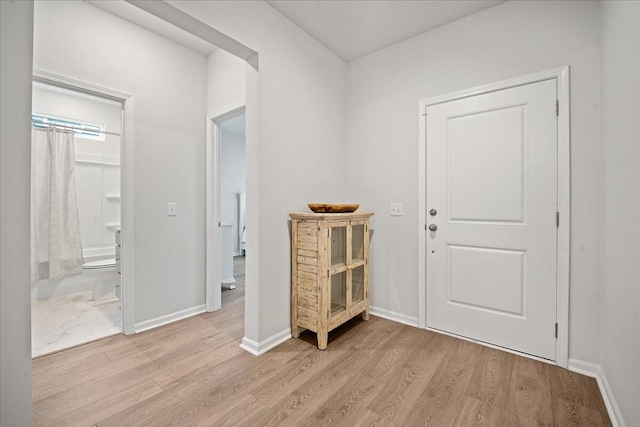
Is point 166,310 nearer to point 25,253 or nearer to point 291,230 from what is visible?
point 291,230

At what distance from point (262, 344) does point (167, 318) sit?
1.14 m

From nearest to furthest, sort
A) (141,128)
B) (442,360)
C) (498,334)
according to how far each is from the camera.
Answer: (442,360)
(498,334)
(141,128)

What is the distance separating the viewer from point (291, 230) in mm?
2309

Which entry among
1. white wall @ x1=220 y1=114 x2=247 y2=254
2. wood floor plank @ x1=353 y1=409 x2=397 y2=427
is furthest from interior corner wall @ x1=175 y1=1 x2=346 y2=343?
white wall @ x1=220 y1=114 x2=247 y2=254

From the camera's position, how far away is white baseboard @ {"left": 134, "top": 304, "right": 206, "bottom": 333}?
7.93ft

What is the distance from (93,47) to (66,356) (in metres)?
2.36

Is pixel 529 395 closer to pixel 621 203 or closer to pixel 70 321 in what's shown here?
pixel 621 203

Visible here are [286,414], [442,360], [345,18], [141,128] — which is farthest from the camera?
[141,128]

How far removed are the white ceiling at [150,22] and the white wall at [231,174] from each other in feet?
9.80

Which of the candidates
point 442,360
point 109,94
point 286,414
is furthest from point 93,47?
point 442,360

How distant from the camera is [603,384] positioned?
1.60 m

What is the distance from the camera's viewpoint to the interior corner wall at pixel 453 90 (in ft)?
5.75

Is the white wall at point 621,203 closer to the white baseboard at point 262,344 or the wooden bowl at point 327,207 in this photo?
the wooden bowl at point 327,207

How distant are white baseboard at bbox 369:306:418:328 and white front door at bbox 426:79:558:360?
141 mm
